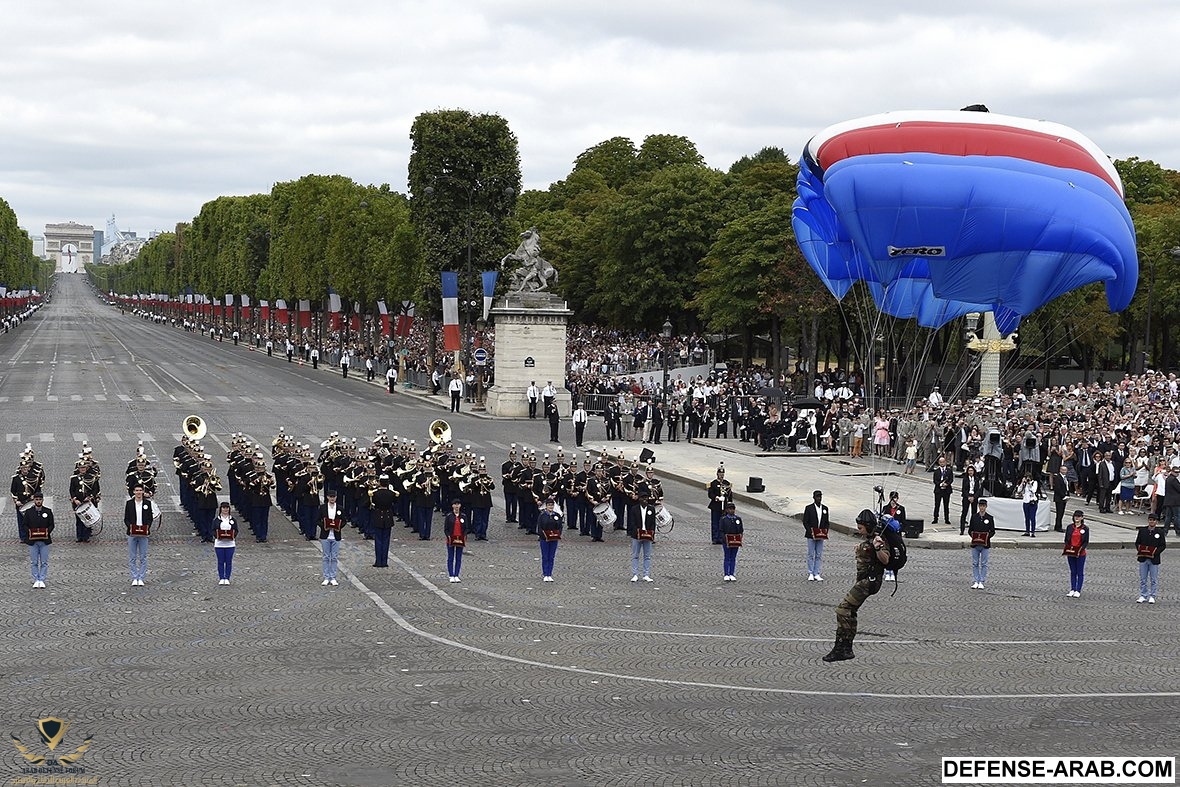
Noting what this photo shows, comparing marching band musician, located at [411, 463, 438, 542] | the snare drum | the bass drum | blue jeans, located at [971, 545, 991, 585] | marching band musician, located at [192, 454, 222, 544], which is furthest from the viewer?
the bass drum

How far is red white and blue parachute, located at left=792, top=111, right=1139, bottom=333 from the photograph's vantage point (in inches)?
1540

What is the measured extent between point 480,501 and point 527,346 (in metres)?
32.8

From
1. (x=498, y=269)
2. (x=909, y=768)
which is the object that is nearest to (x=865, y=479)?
(x=909, y=768)

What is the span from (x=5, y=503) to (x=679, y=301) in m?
59.2

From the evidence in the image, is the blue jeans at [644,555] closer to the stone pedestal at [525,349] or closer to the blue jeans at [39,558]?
the blue jeans at [39,558]

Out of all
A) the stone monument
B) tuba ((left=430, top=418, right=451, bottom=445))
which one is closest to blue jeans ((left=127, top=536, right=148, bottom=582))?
tuba ((left=430, top=418, right=451, bottom=445))

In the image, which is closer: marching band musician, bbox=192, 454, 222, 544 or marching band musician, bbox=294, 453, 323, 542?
marching band musician, bbox=192, 454, 222, 544

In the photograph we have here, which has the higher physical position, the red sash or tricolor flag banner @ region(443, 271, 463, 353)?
tricolor flag banner @ region(443, 271, 463, 353)

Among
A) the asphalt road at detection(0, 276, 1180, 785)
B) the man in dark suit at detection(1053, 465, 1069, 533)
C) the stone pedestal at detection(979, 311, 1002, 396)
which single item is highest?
the stone pedestal at detection(979, 311, 1002, 396)

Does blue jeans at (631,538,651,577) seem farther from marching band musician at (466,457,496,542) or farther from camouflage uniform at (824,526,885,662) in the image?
camouflage uniform at (824,526,885,662)

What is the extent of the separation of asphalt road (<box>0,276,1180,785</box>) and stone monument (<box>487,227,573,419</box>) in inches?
1242

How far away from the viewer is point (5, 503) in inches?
1196

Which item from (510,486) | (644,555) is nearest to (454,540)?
(644,555)

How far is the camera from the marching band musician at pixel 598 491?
89.1 feet
